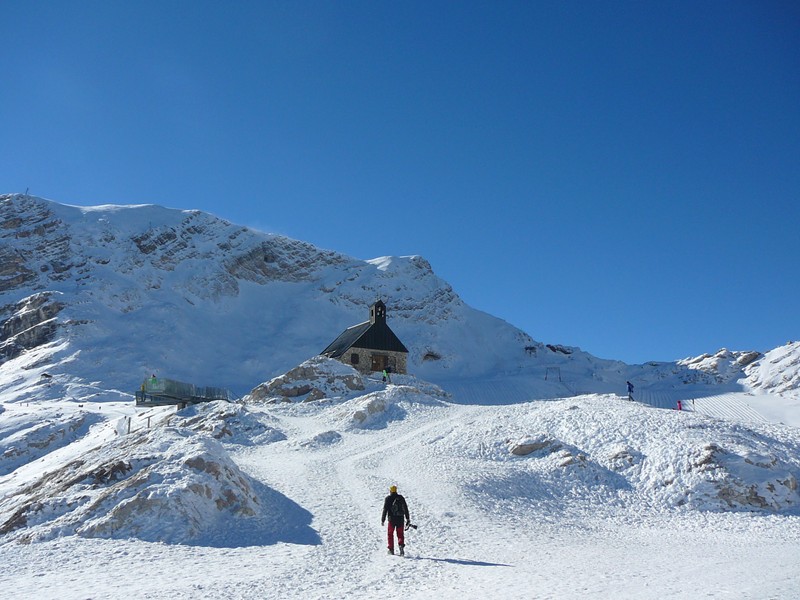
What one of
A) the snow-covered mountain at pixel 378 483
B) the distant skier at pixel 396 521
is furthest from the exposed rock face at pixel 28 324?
the distant skier at pixel 396 521

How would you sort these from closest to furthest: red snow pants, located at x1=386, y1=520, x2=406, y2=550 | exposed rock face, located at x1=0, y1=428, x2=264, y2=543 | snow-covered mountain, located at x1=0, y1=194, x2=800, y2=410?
red snow pants, located at x1=386, y1=520, x2=406, y2=550 < exposed rock face, located at x1=0, y1=428, x2=264, y2=543 < snow-covered mountain, located at x1=0, y1=194, x2=800, y2=410

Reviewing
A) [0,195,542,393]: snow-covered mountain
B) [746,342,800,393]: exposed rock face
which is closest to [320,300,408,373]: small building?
[0,195,542,393]: snow-covered mountain

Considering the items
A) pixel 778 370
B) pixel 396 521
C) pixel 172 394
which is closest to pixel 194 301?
pixel 172 394

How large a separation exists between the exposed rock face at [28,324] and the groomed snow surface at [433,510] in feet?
137

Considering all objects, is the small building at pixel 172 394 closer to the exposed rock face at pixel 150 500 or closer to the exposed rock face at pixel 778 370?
the exposed rock face at pixel 150 500

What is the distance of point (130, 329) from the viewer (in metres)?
74.6

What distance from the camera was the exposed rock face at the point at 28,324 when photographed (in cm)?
7131

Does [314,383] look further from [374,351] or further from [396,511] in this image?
[396,511]

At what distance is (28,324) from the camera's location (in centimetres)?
7469

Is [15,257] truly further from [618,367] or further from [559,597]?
[559,597]

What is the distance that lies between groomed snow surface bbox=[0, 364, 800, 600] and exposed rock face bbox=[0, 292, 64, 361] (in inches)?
1646

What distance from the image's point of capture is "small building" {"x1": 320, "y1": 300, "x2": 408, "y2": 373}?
Answer: 57.2 m

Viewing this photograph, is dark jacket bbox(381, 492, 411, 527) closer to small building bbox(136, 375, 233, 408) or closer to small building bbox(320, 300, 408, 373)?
small building bbox(136, 375, 233, 408)

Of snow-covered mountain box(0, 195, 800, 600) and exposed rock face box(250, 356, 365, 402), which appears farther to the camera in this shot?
exposed rock face box(250, 356, 365, 402)
